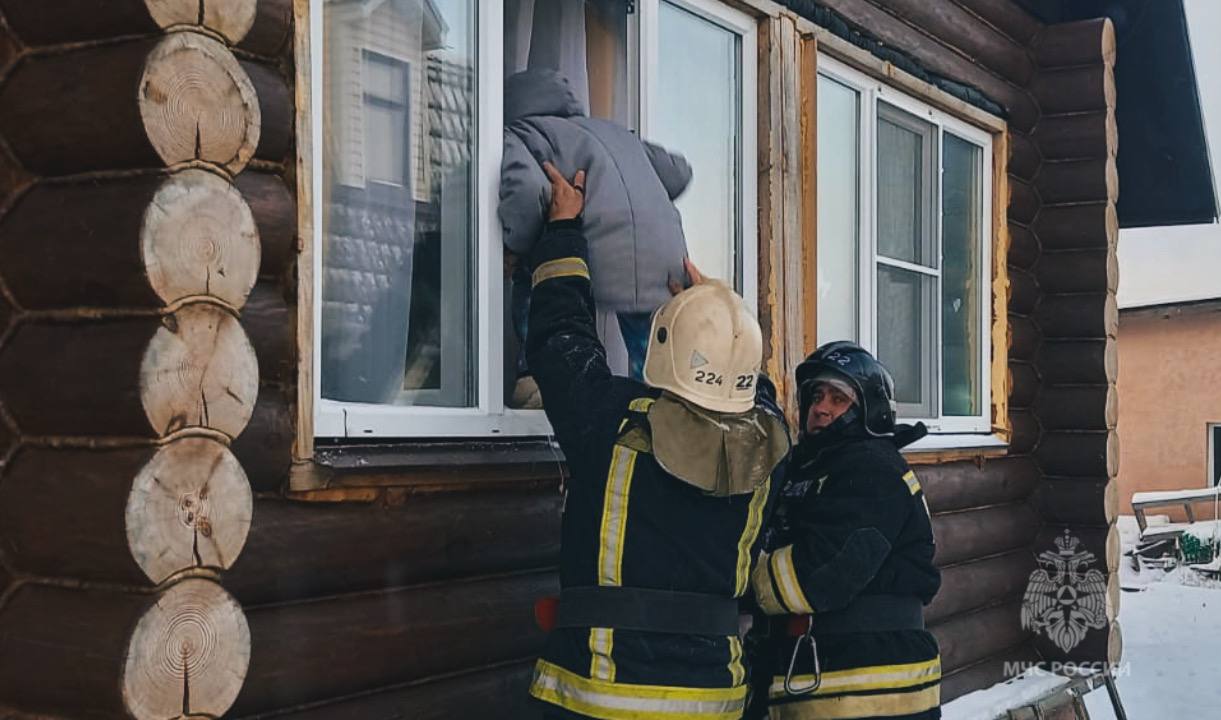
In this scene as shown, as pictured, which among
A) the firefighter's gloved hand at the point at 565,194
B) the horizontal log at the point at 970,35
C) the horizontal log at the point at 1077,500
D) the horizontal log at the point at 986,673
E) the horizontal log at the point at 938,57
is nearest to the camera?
the firefighter's gloved hand at the point at 565,194

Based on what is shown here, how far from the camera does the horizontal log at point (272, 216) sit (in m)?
2.89

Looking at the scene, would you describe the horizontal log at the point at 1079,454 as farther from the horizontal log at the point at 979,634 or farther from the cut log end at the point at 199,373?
the cut log end at the point at 199,373

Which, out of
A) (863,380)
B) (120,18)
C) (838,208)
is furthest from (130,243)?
(838,208)

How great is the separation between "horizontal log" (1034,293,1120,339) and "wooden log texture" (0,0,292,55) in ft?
19.4

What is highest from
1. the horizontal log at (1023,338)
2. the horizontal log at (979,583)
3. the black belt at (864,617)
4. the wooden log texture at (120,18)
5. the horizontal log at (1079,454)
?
the wooden log texture at (120,18)

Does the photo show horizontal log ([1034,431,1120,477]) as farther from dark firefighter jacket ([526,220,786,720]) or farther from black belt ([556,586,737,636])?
black belt ([556,586,737,636])

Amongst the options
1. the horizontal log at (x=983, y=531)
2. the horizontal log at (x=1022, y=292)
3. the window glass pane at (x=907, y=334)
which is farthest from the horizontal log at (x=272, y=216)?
the horizontal log at (x=1022, y=292)

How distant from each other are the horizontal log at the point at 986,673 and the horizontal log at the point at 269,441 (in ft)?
15.1

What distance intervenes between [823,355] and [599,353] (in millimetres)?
1044

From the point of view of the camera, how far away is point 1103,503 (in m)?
7.53

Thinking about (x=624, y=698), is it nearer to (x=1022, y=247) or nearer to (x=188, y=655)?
(x=188, y=655)

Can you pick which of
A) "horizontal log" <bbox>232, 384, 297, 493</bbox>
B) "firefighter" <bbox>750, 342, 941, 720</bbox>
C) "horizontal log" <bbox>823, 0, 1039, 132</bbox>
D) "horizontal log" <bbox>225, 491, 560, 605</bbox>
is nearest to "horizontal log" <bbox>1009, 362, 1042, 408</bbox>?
"horizontal log" <bbox>823, 0, 1039, 132</bbox>

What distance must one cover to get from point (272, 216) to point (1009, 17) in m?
5.50

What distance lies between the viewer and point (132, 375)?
8.05 ft
